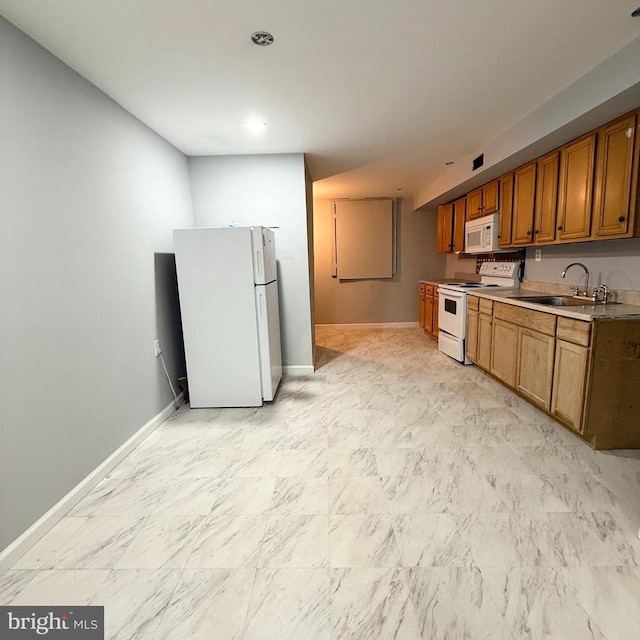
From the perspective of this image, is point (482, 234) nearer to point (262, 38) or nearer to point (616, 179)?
point (616, 179)

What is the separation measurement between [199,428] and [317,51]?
2611mm

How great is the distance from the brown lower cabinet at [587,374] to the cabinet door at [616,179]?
0.65m

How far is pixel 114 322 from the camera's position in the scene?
2.19m

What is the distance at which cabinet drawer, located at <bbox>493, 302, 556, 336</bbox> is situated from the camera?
96.4 inches

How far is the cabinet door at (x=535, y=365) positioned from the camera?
8.16 feet

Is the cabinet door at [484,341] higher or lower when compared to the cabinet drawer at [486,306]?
lower

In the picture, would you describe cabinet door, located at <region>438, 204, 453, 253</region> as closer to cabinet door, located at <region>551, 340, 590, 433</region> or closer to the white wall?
the white wall

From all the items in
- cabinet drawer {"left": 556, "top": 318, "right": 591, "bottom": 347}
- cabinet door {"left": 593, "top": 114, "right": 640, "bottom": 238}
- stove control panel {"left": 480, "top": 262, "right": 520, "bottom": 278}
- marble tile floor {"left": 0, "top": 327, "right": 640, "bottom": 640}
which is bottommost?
marble tile floor {"left": 0, "top": 327, "right": 640, "bottom": 640}

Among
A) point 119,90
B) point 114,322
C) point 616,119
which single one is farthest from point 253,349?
point 616,119

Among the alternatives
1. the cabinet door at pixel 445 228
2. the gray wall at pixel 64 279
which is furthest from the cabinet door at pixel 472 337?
the gray wall at pixel 64 279

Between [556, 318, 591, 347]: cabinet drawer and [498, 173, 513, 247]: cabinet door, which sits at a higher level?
[498, 173, 513, 247]: cabinet door

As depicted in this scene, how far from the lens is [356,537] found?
1.54 m

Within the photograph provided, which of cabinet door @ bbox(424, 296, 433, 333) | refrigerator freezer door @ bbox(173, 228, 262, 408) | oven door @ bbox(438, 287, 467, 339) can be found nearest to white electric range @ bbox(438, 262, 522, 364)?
oven door @ bbox(438, 287, 467, 339)

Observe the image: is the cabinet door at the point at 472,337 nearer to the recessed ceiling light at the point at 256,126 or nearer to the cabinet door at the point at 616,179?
the cabinet door at the point at 616,179
